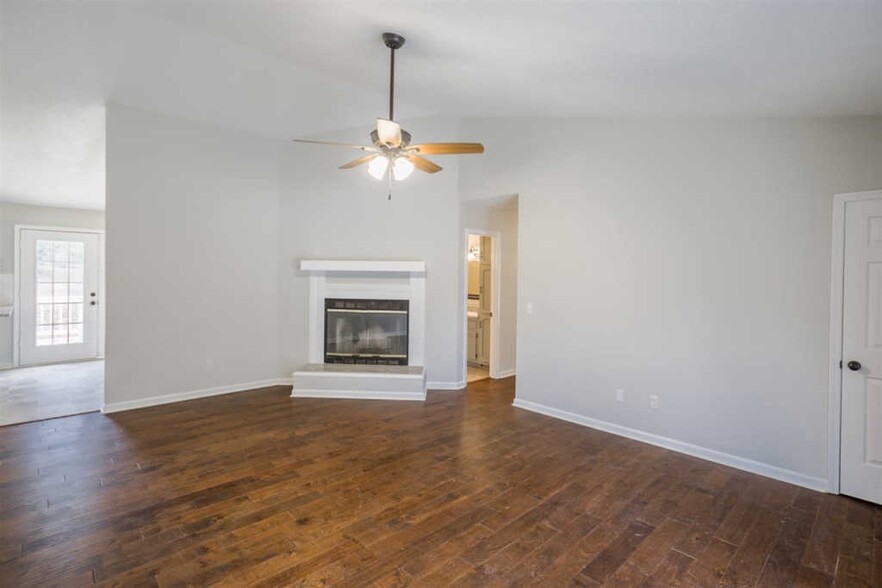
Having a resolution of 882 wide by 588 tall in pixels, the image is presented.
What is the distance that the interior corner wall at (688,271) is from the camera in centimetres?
297

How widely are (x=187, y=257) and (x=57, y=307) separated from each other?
4115mm

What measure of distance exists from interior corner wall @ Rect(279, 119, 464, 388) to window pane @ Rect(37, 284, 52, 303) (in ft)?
14.8

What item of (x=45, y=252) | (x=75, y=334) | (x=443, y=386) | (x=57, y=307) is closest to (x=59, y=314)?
(x=57, y=307)

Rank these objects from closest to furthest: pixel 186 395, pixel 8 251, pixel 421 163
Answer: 1. pixel 421 163
2. pixel 186 395
3. pixel 8 251

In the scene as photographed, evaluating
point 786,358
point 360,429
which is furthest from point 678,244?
point 360,429

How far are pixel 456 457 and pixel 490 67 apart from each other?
3128mm

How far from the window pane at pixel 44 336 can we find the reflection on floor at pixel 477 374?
6890 mm

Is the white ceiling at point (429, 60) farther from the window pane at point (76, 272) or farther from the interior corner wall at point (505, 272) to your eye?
the window pane at point (76, 272)

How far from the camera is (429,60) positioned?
3.34 meters

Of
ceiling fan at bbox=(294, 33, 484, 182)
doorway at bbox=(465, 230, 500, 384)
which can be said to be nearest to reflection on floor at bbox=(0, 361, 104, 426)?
ceiling fan at bbox=(294, 33, 484, 182)

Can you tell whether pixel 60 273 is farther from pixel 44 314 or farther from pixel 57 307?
pixel 44 314

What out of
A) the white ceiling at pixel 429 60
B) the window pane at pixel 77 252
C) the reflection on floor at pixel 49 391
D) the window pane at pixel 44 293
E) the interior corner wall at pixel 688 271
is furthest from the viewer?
the window pane at pixel 77 252

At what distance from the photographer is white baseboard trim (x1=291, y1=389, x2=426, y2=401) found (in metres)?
4.95

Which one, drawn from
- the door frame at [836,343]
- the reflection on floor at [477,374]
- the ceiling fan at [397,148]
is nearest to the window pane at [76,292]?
the ceiling fan at [397,148]
